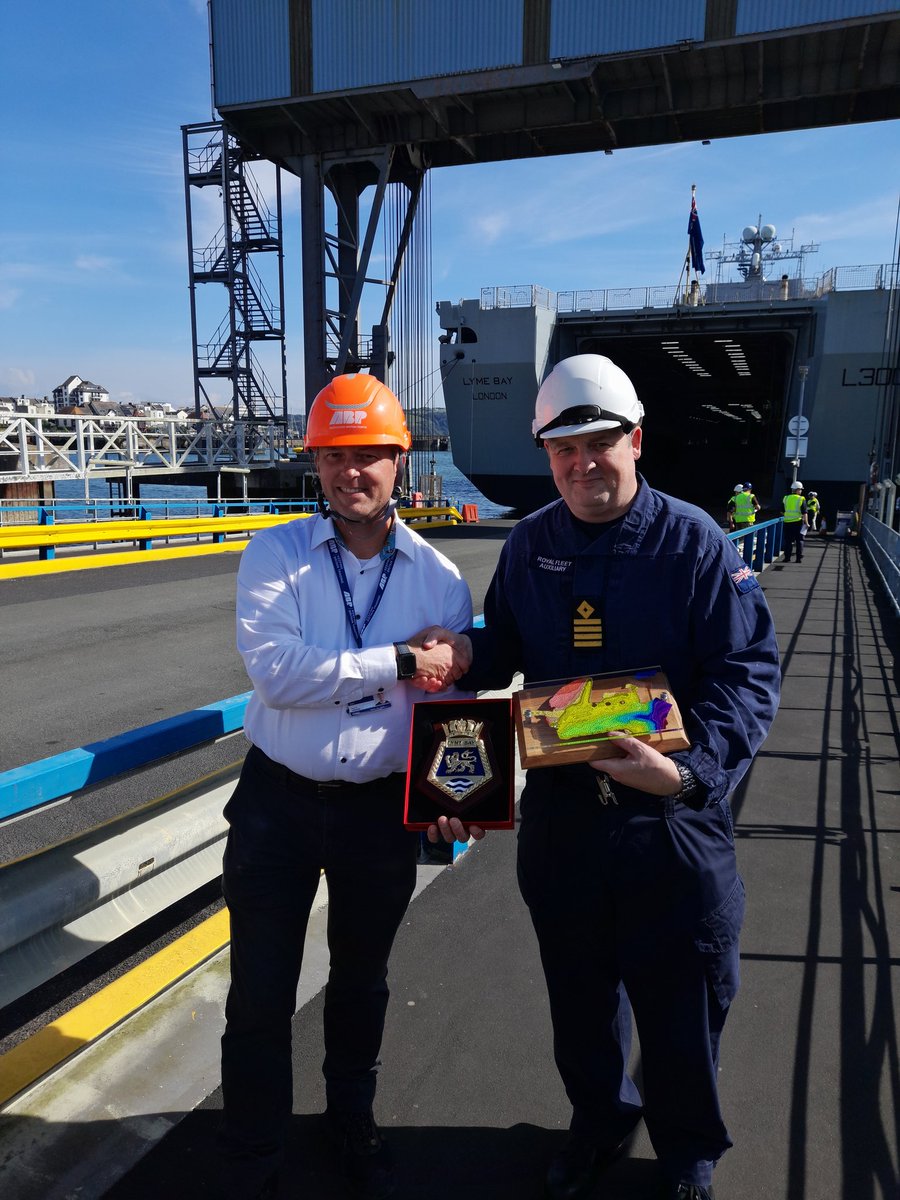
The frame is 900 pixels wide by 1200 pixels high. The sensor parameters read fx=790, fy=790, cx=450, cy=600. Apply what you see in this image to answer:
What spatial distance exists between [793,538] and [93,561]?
1683cm

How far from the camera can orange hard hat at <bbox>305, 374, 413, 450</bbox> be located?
2379mm

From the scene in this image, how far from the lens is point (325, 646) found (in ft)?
7.84

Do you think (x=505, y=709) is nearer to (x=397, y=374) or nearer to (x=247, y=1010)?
(x=247, y=1010)

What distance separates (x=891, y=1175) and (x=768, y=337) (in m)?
38.1

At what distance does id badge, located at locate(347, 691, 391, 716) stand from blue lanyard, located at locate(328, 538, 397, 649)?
16cm

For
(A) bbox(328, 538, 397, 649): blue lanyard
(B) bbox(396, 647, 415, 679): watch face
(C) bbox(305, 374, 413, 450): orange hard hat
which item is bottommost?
(B) bbox(396, 647, 415, 679): watch face

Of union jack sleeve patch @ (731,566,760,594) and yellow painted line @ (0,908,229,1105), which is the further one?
yellow painted line @ (0,908,229,1105)

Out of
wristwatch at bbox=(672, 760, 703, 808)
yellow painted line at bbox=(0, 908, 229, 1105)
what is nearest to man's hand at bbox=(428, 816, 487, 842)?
wristwatch at bbox=(672, 760, 703, 808)

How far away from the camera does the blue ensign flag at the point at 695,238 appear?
122 ft

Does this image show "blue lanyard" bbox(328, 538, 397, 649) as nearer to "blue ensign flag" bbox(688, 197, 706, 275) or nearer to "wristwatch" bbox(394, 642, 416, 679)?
"wristwatch" bbox(394, 642, 416, 679)

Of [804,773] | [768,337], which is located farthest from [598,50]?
[804,773]

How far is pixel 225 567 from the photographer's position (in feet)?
55.6

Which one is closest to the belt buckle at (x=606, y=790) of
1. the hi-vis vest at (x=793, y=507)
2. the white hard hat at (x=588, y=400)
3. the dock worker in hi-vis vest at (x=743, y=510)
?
the white hard hat at (x=588, y=400)

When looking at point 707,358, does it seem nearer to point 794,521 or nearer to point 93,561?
point 794,521
